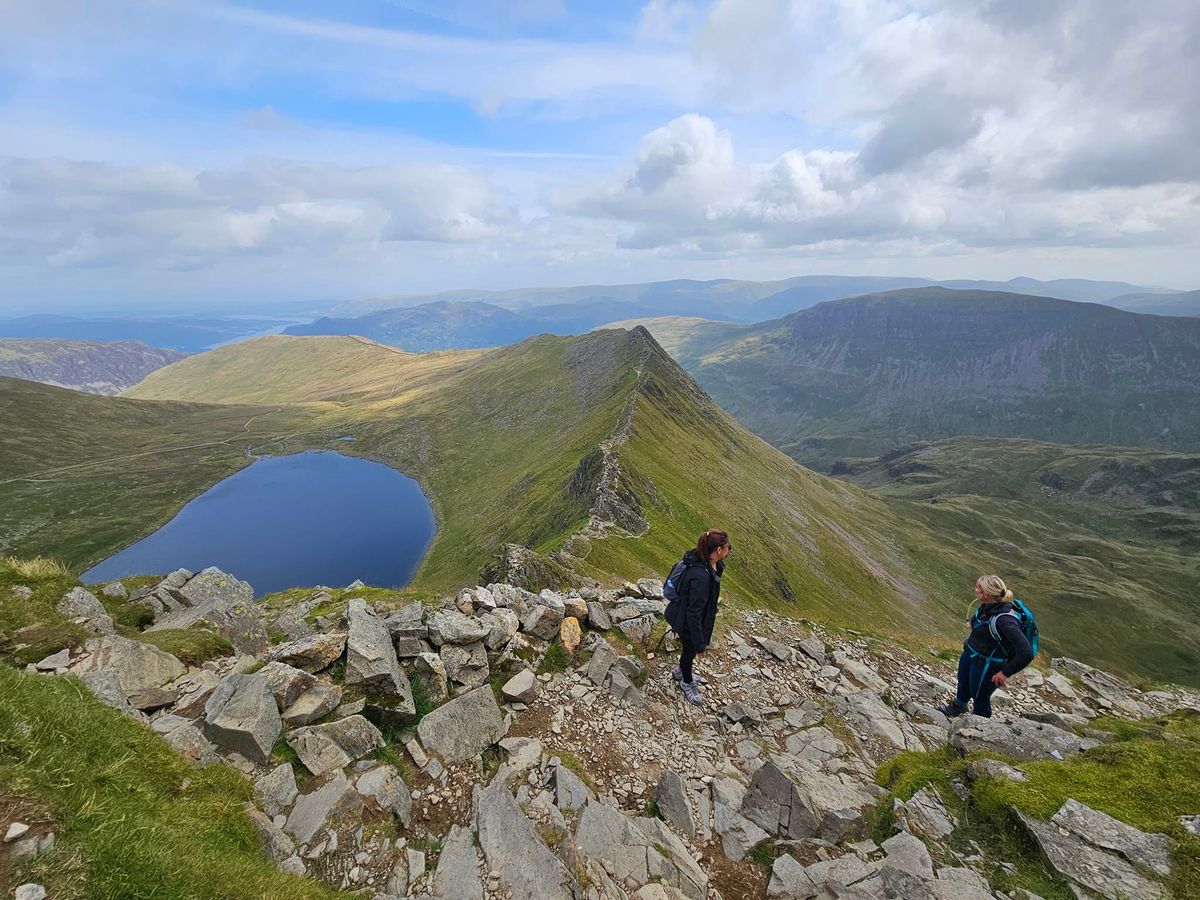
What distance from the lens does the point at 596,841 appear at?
10.8m

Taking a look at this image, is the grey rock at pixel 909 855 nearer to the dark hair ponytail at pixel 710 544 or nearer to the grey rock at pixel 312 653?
the dark hair ponytail at pixel 710 544

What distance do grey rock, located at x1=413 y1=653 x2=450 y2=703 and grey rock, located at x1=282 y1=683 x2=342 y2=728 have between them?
2.02 metres

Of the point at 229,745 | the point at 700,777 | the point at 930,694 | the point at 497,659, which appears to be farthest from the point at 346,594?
the point at 930,694

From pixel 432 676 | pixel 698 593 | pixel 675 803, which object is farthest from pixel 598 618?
pixel 675 803

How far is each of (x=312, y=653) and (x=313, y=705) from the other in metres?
1.91

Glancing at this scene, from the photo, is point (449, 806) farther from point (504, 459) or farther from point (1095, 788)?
point (504, 459)

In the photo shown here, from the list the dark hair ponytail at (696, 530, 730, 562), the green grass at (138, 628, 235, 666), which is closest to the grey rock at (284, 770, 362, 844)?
the green grass at (138, 628, 235, 666)

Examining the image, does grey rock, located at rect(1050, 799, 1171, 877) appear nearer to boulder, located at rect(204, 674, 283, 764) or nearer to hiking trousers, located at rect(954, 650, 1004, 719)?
hiking trousers, located at rect(954, 650, 1004, 719)

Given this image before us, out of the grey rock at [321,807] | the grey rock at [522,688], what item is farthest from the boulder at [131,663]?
the grey rock at [522,688]

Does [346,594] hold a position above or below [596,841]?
below

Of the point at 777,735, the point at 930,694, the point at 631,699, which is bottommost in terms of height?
the point at 930,694

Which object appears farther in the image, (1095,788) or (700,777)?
(700,777)

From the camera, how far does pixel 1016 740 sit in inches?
544

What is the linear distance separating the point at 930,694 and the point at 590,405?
140521 millimetres
